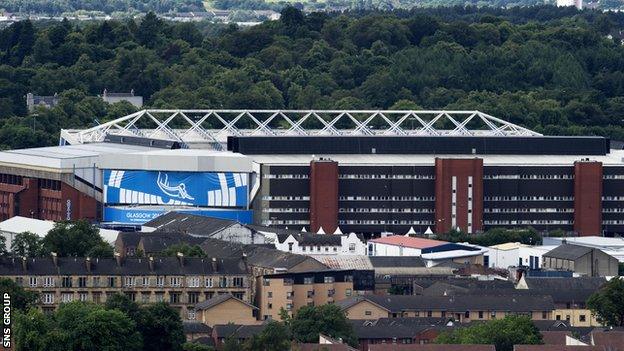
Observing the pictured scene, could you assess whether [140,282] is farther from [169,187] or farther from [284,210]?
[169,187]

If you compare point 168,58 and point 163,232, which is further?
point 168,58

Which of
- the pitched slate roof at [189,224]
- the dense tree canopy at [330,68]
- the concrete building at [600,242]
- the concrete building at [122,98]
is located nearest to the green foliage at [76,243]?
the pitched slate roof at [189,224]

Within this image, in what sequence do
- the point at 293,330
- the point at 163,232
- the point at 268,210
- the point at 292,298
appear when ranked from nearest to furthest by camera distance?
the point at 293,330, the point at 292,298, the point at 163,232, the point at 268,210

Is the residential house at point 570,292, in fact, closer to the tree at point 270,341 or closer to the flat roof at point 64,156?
the tree at point 270,341

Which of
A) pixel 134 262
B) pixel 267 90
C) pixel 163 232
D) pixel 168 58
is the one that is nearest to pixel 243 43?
pixel 168 58

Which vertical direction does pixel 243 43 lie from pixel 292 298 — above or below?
above

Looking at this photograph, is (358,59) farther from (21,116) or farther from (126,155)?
(126,155)

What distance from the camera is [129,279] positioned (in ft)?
269

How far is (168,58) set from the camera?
7136 inches

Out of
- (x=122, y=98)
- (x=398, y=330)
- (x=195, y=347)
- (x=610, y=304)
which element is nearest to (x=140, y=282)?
(x=398, y=330)

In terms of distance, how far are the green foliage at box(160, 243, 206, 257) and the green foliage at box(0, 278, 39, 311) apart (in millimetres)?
8904

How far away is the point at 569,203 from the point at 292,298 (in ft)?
108

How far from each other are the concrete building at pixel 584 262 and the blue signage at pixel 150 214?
17.6 metres

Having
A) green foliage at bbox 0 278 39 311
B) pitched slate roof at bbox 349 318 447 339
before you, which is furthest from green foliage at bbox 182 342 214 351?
green foliage at bbox 0 278 39 311
